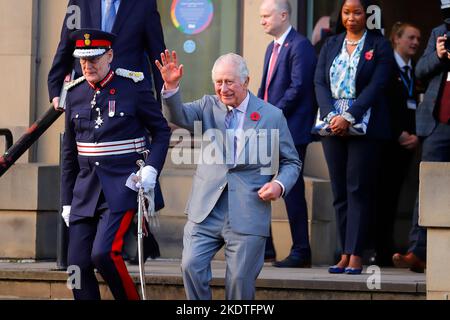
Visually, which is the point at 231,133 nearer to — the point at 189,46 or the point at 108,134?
the point at 108,134

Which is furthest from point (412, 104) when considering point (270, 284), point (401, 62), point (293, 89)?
point (270, 284)

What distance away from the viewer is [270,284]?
34.0ft

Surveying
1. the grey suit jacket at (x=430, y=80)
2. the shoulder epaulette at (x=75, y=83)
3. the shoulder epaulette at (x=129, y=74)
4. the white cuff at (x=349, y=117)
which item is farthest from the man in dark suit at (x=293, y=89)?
the shoulder epaulette at (x=75, y=83)

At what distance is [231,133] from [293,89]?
2.20 m

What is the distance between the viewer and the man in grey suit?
900 cm

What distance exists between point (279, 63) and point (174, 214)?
60.8 inches

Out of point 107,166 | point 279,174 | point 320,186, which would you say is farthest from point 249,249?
point 320,186

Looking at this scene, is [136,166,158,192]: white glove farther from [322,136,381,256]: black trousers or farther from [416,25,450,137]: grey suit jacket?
[416,25,450,137]: grey suit jacket

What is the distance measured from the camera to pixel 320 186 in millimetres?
11945

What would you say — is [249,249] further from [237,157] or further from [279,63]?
[279,63]

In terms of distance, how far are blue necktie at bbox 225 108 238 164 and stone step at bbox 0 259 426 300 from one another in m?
1.49

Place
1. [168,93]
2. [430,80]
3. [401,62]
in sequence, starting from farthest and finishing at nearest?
[401,62]
[430,80]
[168,93]

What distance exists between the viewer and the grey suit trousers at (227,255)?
898cm

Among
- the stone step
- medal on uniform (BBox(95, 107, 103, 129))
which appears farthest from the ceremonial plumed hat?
the stone step
